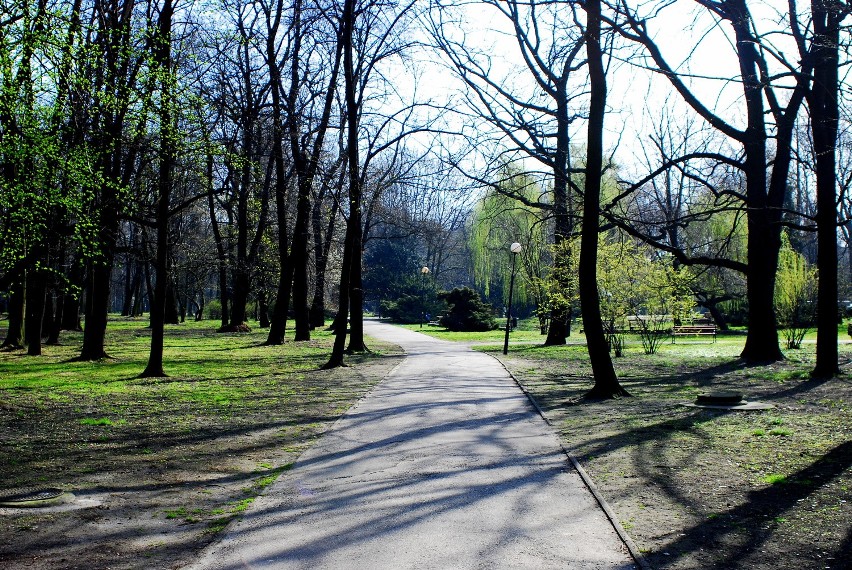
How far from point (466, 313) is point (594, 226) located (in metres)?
31.9

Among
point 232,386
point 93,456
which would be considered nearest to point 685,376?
point 232,386

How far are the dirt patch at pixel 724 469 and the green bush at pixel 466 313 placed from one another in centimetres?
2986

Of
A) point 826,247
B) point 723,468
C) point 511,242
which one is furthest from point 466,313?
point 723,468

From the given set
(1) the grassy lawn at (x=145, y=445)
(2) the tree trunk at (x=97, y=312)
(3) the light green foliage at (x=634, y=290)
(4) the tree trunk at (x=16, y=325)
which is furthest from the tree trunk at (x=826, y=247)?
(4) the tree trunk at (x=16, y=325)

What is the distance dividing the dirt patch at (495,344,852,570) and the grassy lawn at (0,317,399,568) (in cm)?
297

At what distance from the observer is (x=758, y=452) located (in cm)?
733

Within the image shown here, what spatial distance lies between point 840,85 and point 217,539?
9111 mm

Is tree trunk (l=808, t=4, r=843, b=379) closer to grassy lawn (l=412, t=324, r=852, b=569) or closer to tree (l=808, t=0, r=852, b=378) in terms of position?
tree (l=808, t=0, r=852, b=378)

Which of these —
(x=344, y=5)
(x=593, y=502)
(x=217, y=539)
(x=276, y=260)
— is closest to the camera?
(x=217, y=539)

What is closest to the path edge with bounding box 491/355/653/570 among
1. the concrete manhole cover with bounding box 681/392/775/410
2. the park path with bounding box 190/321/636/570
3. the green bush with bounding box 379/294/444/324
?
the park path with bounding box 190/321/636/570

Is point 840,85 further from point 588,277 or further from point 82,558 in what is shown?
point 82,558

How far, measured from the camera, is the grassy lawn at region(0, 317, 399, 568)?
4.65 metres

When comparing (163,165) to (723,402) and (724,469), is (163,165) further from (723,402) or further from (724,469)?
(724,469)

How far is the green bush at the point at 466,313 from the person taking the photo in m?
43.8
